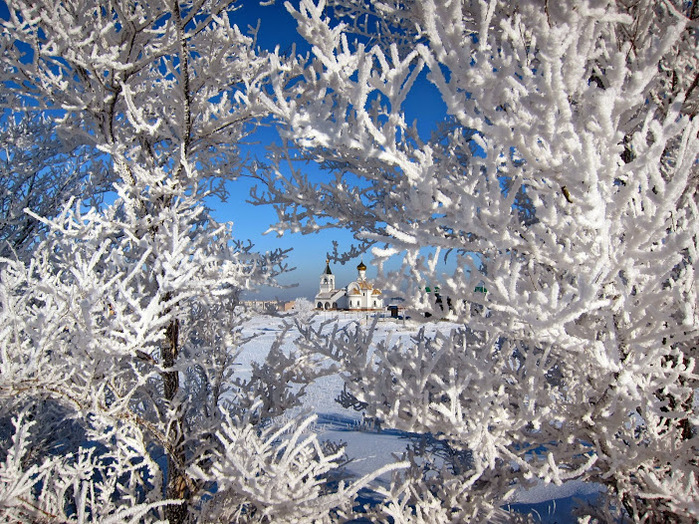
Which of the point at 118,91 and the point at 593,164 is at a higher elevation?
the point at 118,91

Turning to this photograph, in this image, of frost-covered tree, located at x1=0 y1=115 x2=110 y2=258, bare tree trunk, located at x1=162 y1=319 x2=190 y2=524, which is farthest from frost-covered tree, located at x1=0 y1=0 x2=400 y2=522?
frost-covered tree, located at x1=0 y1=115 x2=110 y2=258

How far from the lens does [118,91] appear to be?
3.17 m

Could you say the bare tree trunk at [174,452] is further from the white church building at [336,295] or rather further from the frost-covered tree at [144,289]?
the white church building at [336,295]

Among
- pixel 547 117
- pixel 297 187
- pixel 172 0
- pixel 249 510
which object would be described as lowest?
pixel 249 510

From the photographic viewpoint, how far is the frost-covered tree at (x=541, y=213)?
1.43 meters

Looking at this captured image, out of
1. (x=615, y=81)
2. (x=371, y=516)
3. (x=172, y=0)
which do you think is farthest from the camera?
(x=371, y=516)

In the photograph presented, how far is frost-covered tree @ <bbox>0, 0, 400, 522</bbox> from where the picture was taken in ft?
7.60

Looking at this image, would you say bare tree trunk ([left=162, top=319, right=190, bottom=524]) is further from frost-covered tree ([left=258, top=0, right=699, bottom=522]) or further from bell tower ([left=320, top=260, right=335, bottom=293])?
bell tower ([left=320, top=260, right=335, bottom=293])

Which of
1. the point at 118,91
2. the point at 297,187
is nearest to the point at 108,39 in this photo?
the point at 118,91

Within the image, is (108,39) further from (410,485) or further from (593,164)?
(410,485)

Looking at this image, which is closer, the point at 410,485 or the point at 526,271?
the point at 526,271

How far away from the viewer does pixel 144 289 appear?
136 inches

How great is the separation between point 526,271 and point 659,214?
1.14 m

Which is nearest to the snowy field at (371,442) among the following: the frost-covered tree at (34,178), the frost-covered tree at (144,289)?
the frost-covered tree at (144,289)
